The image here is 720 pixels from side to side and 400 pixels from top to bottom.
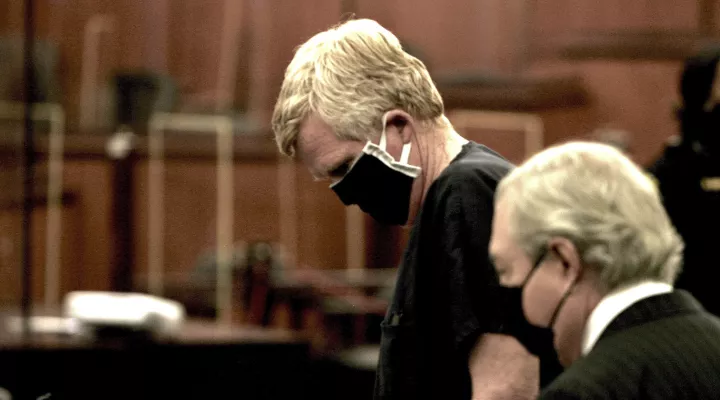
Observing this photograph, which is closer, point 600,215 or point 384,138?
point 600,215

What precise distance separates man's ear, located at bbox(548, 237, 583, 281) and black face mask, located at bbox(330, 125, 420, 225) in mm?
465

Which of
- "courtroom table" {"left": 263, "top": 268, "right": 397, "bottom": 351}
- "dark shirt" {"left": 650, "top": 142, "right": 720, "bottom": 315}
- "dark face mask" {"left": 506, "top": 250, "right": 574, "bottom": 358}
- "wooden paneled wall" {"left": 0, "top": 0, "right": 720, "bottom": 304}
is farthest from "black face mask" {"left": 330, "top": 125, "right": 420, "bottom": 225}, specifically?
"wooden paneled wall" {"left": 0, "top": 0, "right": 720, "bottom": 304}

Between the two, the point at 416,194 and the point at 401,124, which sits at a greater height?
the point at 401,124

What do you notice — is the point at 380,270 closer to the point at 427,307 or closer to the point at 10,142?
the point at 10,142

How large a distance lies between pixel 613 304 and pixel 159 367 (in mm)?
2377

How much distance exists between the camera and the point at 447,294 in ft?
5.81

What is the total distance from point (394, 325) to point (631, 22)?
20.5ft

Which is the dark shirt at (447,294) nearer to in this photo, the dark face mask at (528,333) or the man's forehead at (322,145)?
the dark face mask at (528,333)

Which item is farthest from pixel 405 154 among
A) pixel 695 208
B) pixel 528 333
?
pixel 695 208

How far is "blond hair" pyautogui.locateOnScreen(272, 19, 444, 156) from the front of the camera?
187 centimetres

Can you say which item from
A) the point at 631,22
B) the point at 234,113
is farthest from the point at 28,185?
the point at 631,22

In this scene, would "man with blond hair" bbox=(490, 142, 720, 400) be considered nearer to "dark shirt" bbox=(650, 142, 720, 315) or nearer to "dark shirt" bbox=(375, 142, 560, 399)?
"dark shirt" bbox=(375, 142, 560, 399)

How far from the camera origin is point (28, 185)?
3412mm

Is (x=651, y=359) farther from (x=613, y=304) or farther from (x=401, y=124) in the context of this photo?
(x=401, y=124)
